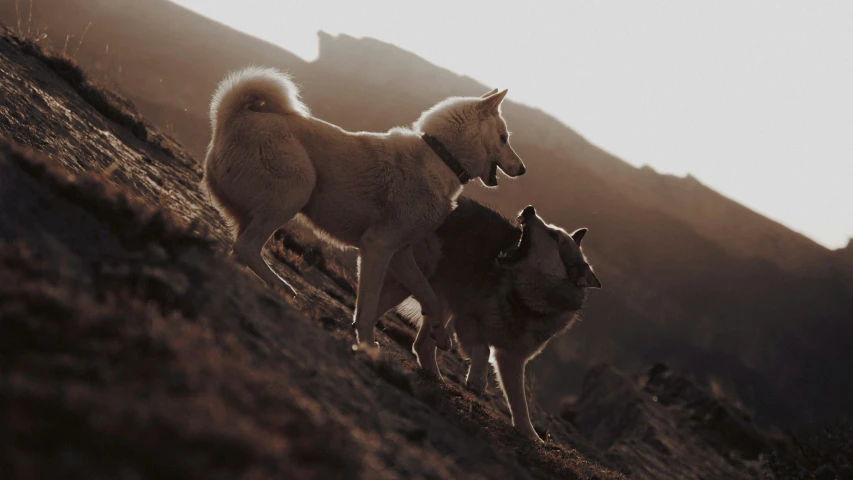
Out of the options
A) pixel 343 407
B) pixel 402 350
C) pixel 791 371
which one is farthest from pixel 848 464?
pixel 791 371

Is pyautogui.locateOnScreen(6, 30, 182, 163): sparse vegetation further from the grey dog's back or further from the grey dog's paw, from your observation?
the grey dog's paw

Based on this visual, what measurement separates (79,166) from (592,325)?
2436 centimetres

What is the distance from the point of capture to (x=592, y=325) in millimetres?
27438

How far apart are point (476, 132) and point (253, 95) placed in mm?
2497

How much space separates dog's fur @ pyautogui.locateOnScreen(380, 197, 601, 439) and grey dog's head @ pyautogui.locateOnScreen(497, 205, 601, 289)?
12 mm

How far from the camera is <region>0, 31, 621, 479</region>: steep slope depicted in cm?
161

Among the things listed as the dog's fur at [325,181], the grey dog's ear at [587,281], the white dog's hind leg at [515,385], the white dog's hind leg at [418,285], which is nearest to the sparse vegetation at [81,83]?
the dog's fur at [325,181]

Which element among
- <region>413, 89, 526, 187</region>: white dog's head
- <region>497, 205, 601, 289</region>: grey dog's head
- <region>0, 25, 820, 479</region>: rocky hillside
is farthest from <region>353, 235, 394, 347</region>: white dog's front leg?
<region>497, 205, 601, 289</region>: grey dog's head

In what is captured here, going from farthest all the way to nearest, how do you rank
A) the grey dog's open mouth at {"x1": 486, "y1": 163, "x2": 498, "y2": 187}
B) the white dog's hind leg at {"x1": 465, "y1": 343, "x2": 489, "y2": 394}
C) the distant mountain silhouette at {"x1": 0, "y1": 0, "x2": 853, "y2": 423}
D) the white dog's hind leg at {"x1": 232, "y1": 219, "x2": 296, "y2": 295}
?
1. the distant mountain silhouette at {"x1": 0, "y1": 0, "x2": 853, "y2": 423}
2. the white dog's hind leg at {"x1": 465, "y1": 343, "x2": 489, "y2": 394}
3. the grey dog's open mouth at {"x1": 486, "y1": 163, "x2": 498, "y2": 187}
4. the white dog's hind leg at {"x1": 232, "y1": 219, "x2": 296, "y2": 295}

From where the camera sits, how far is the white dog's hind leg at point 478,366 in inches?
307

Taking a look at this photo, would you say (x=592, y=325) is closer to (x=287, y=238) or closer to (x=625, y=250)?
(x=625, y=250)

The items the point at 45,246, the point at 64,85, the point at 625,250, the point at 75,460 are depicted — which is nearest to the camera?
the point at 75,460

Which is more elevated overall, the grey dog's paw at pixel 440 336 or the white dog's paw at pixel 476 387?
the grey dog's paw at pixel 440 336

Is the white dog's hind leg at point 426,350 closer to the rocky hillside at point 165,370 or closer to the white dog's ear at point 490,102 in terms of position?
the rocky hillside at point 165,370
